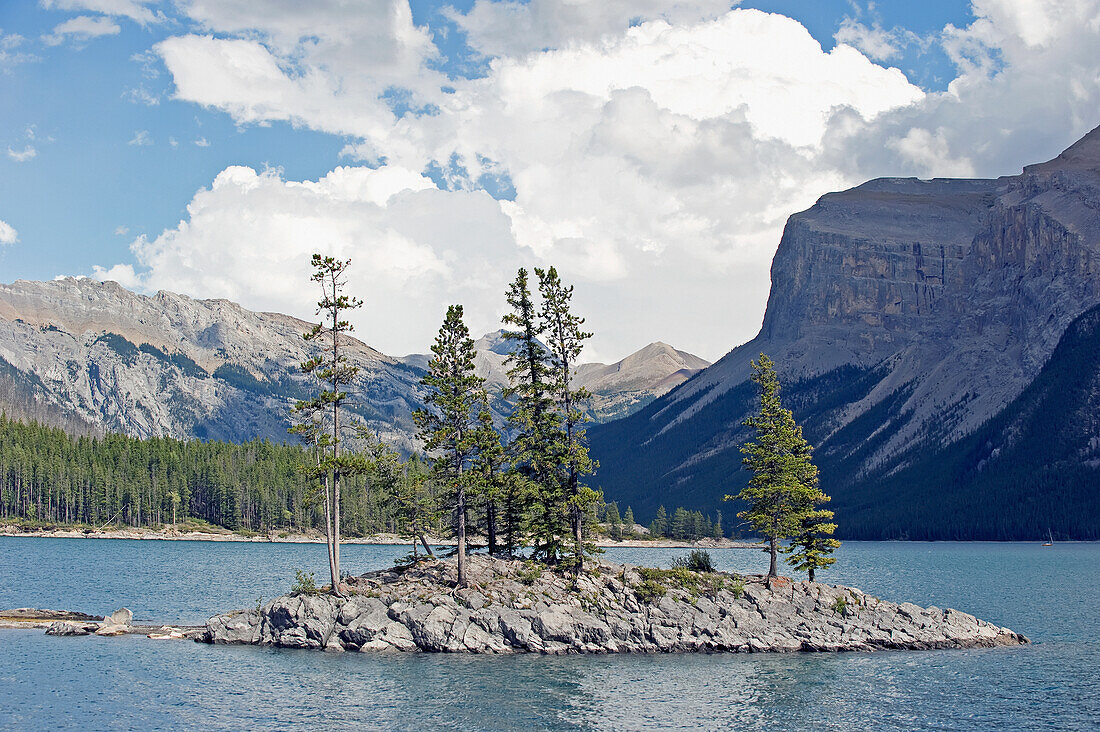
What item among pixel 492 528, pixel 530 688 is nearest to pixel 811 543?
pixel 492 528

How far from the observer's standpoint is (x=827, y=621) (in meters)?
69.2

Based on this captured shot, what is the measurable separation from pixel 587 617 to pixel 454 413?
1851cm

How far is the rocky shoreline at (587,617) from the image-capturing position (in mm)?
63000

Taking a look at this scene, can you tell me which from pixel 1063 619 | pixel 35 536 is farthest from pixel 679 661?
pixel 35 536

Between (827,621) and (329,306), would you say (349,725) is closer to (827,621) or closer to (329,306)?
(329,306)

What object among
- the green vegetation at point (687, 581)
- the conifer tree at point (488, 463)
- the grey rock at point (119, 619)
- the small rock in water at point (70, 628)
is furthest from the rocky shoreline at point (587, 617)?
the small rock in water at point (70, 628)

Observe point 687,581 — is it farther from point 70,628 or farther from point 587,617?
point 70,628

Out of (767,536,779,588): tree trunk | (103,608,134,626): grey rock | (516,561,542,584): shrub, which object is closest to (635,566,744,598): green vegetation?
(767,536,779,588): tree trunk

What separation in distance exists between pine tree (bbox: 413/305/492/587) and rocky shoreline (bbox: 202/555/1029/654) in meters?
5.99

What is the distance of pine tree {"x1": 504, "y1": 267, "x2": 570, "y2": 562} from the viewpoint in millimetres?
74375

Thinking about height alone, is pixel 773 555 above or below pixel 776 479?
below

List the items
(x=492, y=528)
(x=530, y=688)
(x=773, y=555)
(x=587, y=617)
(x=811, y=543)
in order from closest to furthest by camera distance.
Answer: (x=530, y=688) < (x=587, y=617) < (x=773, y=555) < (x=492, y=528) < (x=811, y=543)

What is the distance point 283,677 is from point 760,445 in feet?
146

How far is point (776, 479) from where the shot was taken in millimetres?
79312
